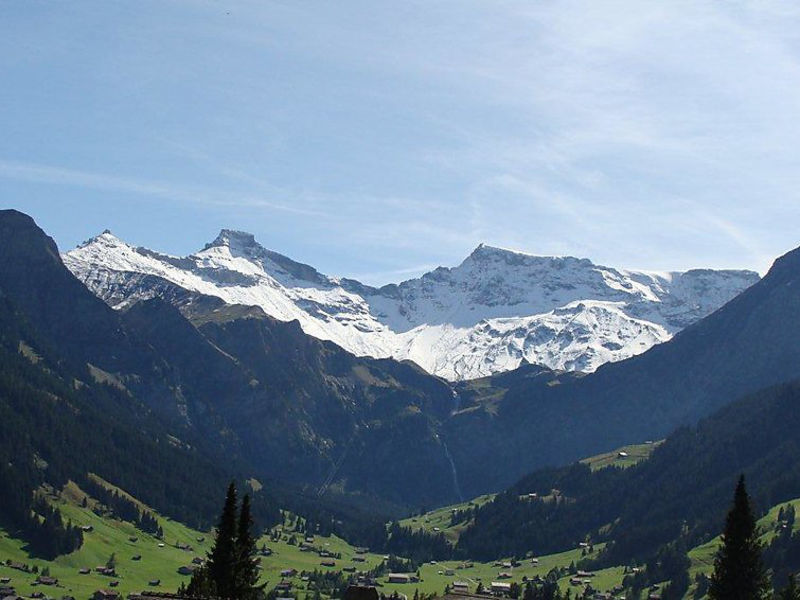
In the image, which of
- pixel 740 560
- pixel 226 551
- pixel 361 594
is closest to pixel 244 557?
pixel 226 551

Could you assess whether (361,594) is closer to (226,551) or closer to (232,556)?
(232,556)

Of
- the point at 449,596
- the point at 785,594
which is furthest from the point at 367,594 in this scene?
the point at 785,594

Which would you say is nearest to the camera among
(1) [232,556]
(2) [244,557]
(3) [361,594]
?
(3) [361,594]

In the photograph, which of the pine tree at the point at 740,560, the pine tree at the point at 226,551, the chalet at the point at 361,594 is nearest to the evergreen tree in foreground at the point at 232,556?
the pine tree at the point at 226,551

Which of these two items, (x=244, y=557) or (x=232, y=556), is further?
(x=244, y=557)

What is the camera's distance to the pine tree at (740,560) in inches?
4038

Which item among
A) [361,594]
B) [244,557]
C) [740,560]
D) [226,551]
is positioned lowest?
[361,594]

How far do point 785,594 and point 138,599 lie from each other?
7194 cm

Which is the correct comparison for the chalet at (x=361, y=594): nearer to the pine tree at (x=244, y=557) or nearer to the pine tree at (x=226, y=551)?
the pine tree at (x=244, y=557)

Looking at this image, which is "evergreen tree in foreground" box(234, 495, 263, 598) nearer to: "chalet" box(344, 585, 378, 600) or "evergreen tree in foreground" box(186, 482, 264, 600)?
"evergreen tree in foreground" box(186, 482, 264, 600)

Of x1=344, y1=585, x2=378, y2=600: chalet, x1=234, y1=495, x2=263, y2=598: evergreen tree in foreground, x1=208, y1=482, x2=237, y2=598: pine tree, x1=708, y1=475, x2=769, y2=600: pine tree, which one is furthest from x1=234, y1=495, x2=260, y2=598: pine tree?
x1=708, y1=475, x2=769, y2=600: pine tree

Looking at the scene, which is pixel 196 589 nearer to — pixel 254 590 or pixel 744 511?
pixel 254 590

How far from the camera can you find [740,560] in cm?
10325

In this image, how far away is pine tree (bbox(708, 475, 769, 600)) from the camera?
102562 millimetres
